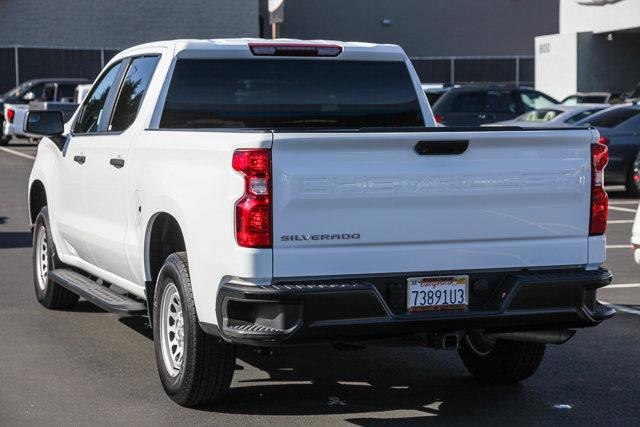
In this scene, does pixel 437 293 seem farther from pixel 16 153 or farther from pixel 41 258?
A: pixel 16 153

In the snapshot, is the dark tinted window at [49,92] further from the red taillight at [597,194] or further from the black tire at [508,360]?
the red taillight at [597,194]

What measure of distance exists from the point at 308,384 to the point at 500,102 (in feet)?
71.9

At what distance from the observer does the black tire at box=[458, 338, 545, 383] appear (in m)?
7.30

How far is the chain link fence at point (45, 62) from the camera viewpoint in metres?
44.3

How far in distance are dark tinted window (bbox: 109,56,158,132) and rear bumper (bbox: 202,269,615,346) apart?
7.18 feet

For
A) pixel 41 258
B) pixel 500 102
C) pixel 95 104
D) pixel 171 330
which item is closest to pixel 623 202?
A: pixel 500 102

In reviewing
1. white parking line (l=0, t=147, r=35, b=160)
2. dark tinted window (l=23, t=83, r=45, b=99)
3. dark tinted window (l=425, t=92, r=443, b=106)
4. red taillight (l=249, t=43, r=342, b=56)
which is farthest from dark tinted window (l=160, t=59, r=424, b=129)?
dark tinted window (l=23, t=83, r=45, b=99)

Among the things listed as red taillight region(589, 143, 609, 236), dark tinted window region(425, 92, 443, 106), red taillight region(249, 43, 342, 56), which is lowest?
dark tinted window region(425, 92, 443, 106)

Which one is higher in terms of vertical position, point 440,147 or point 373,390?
point 440,147

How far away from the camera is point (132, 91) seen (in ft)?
26.8

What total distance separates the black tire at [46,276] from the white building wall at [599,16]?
3182 cm

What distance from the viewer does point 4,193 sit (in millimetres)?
20781

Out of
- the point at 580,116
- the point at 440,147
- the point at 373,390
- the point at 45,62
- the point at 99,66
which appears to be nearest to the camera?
the point at 440,147

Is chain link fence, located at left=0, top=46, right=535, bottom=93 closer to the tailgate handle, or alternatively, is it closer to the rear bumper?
the rear bumper
